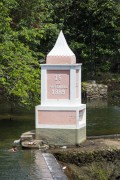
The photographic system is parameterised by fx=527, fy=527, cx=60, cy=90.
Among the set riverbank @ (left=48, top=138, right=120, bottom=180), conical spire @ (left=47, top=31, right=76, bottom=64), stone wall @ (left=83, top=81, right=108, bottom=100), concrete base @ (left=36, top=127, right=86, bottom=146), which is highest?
conical spire @ (left=47, top=31, right=76, bottom=64)

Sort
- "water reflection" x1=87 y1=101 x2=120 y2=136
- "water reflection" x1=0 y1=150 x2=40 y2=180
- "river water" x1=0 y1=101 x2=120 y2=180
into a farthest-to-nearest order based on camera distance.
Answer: "water reflection" x1=87 y1=101 x2=120 y2=136 → "river water" x1=0 y1=101 x2=120 y2=180 → "water reflection" x1=0 y1=150 x2=40 y2=180

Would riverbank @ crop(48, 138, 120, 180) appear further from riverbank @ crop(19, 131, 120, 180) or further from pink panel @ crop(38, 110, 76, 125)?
pink panel @ crop(38, 110, 76, 125)

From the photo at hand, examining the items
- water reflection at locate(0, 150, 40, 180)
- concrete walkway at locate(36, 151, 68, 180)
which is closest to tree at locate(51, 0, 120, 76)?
water reflection at locate(0, 150, 40, 180)

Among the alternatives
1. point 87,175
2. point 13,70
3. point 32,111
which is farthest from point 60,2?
point 87,175

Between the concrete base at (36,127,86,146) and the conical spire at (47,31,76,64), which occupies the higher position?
the conical spire at (47,31,76,64)

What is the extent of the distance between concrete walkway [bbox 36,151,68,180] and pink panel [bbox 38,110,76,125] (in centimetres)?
118

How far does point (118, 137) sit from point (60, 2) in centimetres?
2279

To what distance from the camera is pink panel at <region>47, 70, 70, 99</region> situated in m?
13.1

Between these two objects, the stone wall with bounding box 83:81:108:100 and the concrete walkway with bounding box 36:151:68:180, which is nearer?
the concrete walkway with bounding box 36:151:68:180

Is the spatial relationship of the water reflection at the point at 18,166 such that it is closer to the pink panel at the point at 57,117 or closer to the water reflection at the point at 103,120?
the pink panel at the point at 57,117

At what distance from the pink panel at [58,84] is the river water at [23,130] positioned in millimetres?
1648

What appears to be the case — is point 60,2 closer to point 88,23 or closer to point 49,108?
point 88,23

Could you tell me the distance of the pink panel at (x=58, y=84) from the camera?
42.9 ft

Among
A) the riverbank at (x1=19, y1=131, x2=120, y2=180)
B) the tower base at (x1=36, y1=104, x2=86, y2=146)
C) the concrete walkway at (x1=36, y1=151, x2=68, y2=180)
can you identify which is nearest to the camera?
the concrete walkway at (x1=36, y1=151, x2=68, y2=180)
